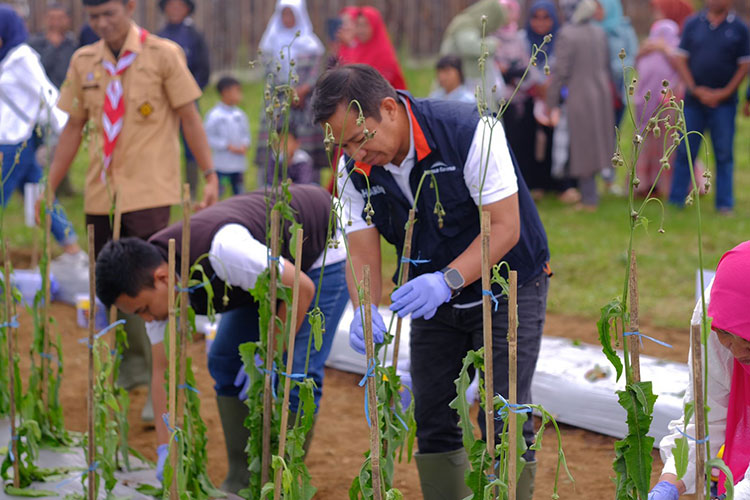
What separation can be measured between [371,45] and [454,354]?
5.02 m

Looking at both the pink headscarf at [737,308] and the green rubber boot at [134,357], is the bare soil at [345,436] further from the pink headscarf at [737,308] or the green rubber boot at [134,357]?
the pink headscarf at [737,308]

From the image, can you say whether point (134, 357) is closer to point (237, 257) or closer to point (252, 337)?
point (252, 337)

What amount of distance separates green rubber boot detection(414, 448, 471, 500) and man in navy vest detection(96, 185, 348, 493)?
0.42 m

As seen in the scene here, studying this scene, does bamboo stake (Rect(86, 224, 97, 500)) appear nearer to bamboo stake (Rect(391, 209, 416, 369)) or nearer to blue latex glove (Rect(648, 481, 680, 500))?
bamboo stake (Rect(391, 209, 416, 369))

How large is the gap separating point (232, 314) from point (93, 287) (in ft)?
1.85

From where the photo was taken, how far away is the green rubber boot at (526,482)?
8.91 feet

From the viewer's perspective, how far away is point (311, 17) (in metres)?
14.0

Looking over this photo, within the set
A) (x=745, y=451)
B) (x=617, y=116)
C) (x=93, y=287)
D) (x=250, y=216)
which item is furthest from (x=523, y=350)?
(x=617, y=116)

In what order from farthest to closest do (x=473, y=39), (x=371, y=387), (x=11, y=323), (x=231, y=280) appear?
1. (x=473, y=39)
2. (x=11, y=323)
3. (x=231, y=280)
4. (x=371, y=387)

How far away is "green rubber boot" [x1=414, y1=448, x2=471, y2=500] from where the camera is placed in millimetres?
2883

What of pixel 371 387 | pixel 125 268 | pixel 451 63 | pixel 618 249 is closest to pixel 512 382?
pixel 371 387

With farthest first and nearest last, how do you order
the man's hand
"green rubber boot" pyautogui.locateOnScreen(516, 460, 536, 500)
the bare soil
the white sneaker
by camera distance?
the white sneaker, the man's hand, the bare soil, "green rubber boot" pyautogui.locateOnScreen(516, 460, 536, 500)

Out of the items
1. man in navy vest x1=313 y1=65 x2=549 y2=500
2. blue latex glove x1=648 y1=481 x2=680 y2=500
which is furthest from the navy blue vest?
blue latex glove x1=648 y1=481 x2=680 y2=500

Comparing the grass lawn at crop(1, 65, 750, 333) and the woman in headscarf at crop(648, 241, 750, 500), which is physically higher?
the woman in headscarf at crop(648, 241, 750, 500)
